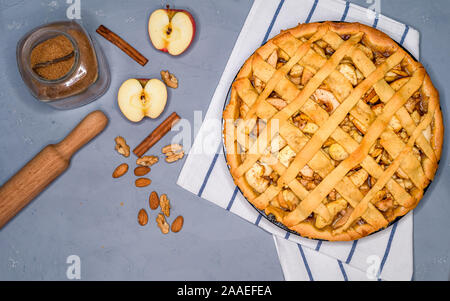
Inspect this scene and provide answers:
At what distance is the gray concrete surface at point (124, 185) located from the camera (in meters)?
1.05

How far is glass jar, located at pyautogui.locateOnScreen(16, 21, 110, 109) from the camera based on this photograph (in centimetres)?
91

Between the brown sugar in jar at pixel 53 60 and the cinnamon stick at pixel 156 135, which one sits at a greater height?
the brown sugar in jar at pixel 53 60

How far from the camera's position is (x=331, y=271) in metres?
1.00

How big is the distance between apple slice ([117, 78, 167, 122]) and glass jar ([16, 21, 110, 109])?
8 cm

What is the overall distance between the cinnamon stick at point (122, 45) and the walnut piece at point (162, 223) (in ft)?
1.50

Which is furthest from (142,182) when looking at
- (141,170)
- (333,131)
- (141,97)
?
(333,131)

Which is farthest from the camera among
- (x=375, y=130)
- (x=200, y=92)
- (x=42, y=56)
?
(x=200, y=92)

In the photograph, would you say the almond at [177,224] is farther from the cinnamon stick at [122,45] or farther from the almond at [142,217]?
the cinnamon stick at [122,45]

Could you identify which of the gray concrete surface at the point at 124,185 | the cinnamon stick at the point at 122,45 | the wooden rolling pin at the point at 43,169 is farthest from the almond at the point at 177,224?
the cinnamon stick at the point at 122,45

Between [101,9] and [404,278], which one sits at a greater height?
[101,9]

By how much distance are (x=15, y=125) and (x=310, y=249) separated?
952 mm

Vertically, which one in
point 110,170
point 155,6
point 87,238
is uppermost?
point 155,6
